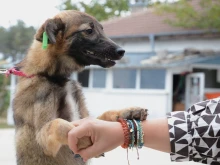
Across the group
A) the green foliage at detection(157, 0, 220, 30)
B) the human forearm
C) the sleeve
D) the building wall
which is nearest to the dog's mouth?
the human forearm

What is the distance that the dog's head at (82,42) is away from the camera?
3.46 metres

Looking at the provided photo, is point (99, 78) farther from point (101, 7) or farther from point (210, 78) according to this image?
point (101, 7)

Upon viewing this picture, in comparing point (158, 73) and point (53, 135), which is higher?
point (158, 73)

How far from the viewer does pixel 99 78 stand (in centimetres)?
1847

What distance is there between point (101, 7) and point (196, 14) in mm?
12406

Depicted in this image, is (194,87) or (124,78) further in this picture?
(124,78)

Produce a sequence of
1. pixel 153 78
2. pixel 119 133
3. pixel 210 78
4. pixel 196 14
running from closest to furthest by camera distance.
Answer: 1. pixel 119 133
2. pixel 153 78
3. pixel 196 14
4. pixel 210 78

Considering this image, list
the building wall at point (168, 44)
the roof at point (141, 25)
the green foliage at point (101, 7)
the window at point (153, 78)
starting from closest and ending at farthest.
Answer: the window at point (153, 78)
the building wall at point (168, 44)
the roof at point (141, 25)
the green foliage at point (101, 7)

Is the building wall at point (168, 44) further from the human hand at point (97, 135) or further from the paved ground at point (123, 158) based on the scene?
the human hand at point (97, 135)

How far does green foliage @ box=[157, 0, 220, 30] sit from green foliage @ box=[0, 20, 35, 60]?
1482 centimetres

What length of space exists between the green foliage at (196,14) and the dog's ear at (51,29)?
47.5 feet

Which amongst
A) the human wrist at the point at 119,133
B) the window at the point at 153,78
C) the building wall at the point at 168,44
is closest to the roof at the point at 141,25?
the building wall at the point at 168,44

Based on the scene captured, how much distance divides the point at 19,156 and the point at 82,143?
1303mm

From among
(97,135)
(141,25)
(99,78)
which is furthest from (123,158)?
(141,25)
